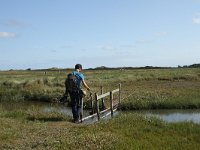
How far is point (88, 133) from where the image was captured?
522 inches

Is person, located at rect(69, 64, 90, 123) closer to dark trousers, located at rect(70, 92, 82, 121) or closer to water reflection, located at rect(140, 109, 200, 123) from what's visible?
dark trousers, located at rect(70, 92, 82, 121)

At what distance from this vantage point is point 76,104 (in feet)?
55.6

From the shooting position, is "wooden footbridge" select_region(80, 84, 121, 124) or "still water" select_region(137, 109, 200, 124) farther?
"still water" select_region(137, 109, 200, 124)

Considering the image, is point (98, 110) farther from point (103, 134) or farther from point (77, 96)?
point (103, 134)

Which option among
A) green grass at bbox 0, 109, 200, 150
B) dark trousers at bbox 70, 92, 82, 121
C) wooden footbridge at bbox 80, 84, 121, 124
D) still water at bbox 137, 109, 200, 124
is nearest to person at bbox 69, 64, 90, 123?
dark trousers at bbox 70, 92, 82, 121

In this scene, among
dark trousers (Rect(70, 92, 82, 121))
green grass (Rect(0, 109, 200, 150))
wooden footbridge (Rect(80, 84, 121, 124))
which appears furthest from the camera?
wooden footbridge (Rect(80, 84, 121, 124))

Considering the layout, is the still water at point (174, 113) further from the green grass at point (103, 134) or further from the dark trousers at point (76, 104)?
the green grass at point (103, 134)

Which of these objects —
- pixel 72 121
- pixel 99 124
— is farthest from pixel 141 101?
pixel 99 124

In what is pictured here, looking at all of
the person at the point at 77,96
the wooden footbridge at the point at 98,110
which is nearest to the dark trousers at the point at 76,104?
the person at the point at 77,96

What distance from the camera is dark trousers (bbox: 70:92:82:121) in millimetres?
16750

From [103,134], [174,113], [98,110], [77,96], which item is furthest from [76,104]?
[174,113]

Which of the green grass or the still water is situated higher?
the green grass

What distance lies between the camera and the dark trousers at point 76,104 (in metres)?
16.8

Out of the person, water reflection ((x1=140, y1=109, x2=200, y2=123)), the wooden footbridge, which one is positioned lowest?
water reflection ((x1=140, y1=109, x2=200, y2=123))
